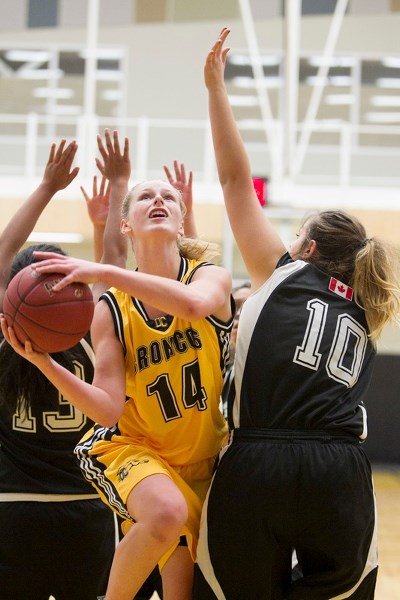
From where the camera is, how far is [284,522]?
9.71ft

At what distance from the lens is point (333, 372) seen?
10.2 feet

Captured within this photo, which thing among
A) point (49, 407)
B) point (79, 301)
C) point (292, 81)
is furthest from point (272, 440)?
point (292, 81)

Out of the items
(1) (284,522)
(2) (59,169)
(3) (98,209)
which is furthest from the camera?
(3) (98,209)

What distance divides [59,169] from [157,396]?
124cm

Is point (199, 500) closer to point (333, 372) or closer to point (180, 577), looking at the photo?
point (180, 577)

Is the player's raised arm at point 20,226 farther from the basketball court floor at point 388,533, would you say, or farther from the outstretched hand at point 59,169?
Answer: the basketball court floor at point 388,533

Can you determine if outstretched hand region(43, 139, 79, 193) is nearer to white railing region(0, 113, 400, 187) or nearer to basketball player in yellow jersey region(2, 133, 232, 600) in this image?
basketball player in yellow jersey region(2, 133, 232, 600)

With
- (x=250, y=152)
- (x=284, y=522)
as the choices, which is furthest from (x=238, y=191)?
(x=250, y=152)

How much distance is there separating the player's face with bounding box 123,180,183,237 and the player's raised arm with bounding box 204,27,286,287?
250 mm

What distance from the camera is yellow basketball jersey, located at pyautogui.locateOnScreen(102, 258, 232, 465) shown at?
3.16 m

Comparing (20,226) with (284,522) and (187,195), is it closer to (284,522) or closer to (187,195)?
(187,195)

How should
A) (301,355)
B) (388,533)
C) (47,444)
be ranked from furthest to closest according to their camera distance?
(388,533), (47,444), (301,355)

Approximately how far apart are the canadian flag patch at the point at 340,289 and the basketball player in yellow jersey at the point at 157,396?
39 cm

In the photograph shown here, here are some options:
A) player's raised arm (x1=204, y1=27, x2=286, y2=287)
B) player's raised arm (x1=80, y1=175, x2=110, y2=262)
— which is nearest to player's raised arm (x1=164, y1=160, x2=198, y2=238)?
player's raised arm (x1=80, y1=175, x2=110, y2=262)
